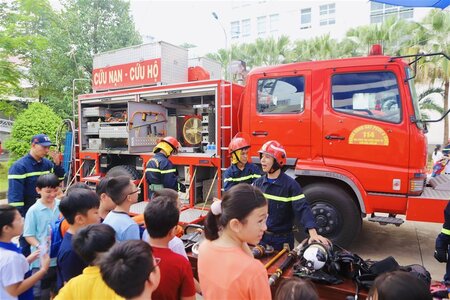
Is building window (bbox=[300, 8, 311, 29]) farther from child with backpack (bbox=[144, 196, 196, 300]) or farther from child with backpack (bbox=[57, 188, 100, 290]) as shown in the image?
child with backpack (bbox=[144, 196, 196, 300])

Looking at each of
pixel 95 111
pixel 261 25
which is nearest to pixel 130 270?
pixel 95 111

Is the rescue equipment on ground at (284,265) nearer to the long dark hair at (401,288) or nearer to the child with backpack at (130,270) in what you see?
the long dark hair at (401,288)

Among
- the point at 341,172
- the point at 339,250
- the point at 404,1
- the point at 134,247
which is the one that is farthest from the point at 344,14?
the point at 134,247

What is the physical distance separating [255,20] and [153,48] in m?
26.3

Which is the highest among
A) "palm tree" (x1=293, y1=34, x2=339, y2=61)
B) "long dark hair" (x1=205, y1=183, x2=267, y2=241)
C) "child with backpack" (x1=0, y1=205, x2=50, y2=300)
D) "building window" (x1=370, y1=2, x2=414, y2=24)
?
"building window" (x1=370, y1=2, x2=414, y2=24)

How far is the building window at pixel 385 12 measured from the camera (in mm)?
22062

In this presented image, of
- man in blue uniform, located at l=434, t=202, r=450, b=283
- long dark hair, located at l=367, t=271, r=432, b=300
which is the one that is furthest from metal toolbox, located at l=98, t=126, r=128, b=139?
long dark hair, located at l=367, t=271, r=432, b=300

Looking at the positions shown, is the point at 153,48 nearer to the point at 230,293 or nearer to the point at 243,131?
the point at 243,131

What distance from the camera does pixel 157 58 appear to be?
20.0 ft

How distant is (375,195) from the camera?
4105 millimetres

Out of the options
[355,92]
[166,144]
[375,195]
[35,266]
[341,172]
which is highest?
[355,92]

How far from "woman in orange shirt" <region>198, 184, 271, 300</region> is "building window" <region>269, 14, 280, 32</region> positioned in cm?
3015

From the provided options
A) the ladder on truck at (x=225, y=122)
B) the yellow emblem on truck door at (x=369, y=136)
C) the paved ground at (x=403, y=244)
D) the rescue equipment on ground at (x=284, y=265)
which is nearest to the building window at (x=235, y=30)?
the ladder on truck at (x=225, y=122)

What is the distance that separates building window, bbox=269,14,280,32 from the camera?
29.0 meters
